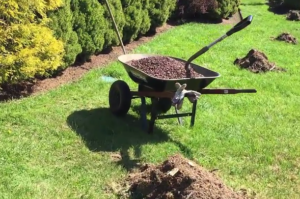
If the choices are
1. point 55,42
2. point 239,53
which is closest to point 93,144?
point 55,42

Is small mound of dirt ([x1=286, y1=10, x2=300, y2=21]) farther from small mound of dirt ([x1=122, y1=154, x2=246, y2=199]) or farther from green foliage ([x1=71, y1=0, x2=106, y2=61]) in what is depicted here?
small mound of dirt ([x1=122, y1=154, x2=246, y2=199])

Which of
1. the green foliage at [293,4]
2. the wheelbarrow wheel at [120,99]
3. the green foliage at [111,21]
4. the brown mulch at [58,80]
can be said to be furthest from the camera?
the green foliage at [293,4]

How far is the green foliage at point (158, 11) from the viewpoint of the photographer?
11555 millimetres

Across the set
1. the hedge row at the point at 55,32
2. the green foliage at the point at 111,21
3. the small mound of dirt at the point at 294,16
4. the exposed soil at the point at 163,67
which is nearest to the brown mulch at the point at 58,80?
the hedge row at the point at 55,32

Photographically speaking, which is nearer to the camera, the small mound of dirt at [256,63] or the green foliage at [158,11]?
the small mound of dirt at [256,63]

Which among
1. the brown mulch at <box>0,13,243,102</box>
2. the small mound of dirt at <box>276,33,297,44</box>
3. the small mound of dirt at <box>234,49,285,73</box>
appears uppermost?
the brown mulch at <box>0,13,243,102</box>

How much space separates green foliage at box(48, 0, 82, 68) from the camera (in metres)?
7.36

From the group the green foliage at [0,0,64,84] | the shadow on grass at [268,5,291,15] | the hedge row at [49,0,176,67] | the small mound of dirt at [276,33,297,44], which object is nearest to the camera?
the green foliage at [0,0,64,84]

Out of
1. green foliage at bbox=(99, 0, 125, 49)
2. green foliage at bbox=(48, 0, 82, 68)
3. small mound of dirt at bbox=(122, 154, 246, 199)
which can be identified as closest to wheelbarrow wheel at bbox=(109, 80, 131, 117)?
small mound of dirt at bbox=(122, 154, 246, 199)

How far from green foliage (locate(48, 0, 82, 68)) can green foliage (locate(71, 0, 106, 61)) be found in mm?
221

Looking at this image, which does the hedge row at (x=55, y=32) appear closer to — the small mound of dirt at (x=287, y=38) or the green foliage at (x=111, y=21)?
the green foliage at (x=111, y=21)

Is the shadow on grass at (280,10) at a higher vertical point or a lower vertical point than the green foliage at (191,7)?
lower

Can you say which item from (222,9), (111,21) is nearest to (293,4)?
(222,9)

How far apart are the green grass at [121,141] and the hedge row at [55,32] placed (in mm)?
455
